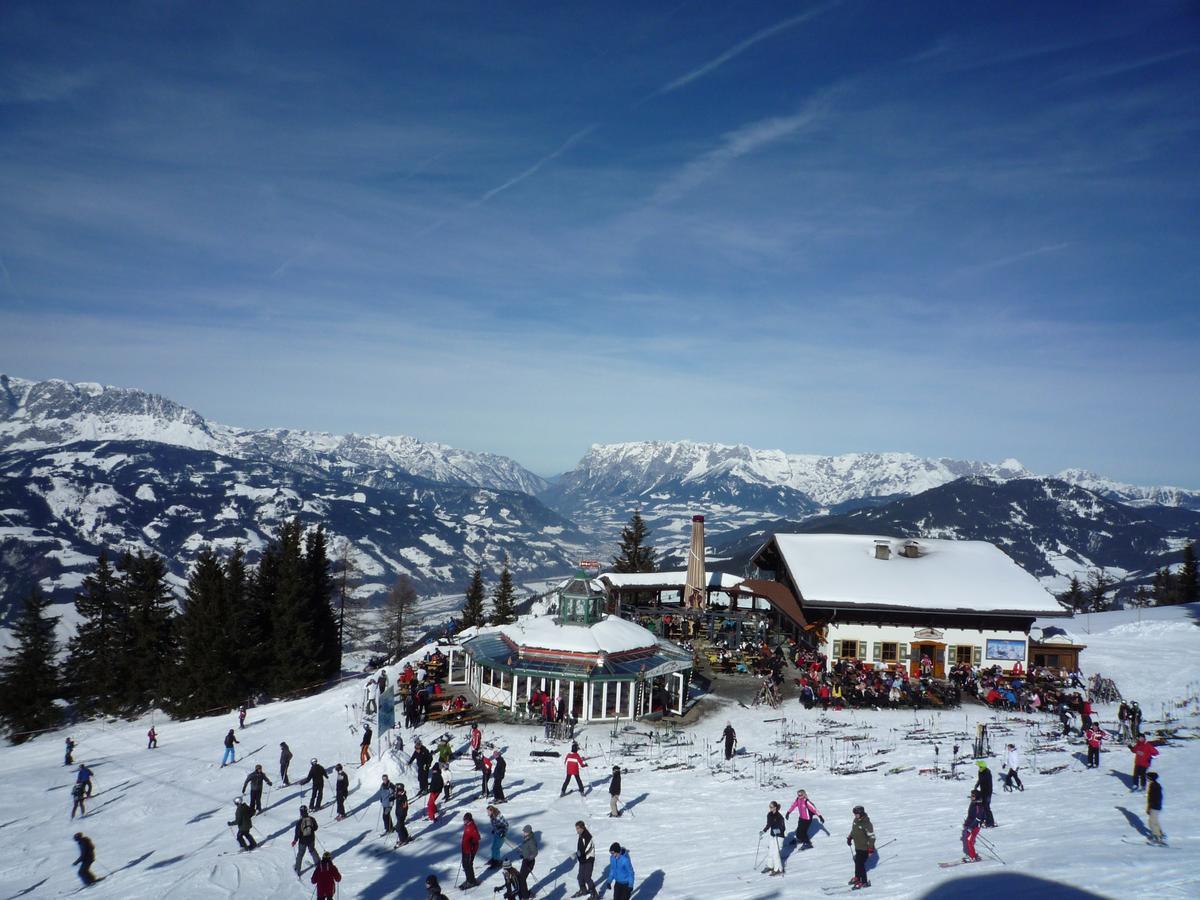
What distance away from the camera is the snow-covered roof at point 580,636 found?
33.8 metres

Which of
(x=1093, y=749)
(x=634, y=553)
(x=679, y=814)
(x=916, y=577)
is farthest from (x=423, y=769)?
(x=634, y=553)

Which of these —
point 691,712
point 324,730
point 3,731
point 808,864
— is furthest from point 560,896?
point 3,731

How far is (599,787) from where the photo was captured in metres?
24.6

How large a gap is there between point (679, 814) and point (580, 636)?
42.6 feet

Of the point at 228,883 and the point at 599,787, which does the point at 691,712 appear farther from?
the point at 228,883

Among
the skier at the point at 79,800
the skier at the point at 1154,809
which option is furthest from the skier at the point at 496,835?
the skier at the point at 79,800

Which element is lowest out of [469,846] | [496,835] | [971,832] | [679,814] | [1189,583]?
[679,814]

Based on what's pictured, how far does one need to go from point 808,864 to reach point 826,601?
26263 millimetres

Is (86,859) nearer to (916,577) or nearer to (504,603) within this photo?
(916,577)

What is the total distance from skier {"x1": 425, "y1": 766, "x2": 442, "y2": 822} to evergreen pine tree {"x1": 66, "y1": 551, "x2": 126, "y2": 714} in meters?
41.7

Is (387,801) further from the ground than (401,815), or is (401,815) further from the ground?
(387,801)

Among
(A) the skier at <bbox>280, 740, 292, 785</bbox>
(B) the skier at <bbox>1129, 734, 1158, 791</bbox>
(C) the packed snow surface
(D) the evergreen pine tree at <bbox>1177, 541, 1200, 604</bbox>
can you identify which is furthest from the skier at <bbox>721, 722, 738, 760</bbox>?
(D) the evergreen pine tree at <bbox>1177, 541, 1200, 604</bbox>

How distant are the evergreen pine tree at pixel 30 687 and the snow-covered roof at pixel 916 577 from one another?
54.8m

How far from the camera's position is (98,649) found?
53.6m
